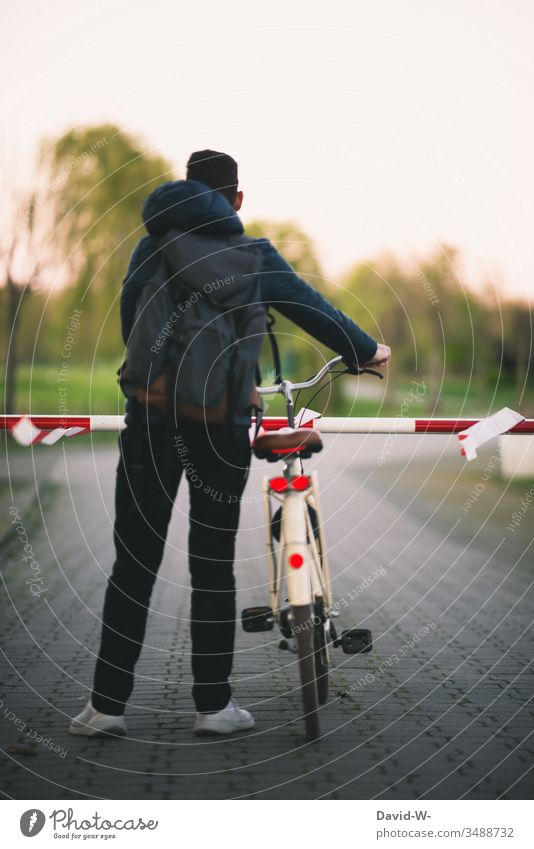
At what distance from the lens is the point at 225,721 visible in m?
4.94

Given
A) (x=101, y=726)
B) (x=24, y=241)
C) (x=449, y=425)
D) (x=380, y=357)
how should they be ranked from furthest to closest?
(x=24, y=241) → (x=449, y=425) → (x=380, y=357) → (x=101, y=726)

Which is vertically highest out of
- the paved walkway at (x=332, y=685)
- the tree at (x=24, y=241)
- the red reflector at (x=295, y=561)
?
the tree at (x=24, y=241)

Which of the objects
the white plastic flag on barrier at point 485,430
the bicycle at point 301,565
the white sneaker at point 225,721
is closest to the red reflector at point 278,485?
the bicycle at point 301,565

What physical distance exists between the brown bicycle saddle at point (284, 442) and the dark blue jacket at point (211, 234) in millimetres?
415

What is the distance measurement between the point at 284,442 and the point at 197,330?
583 mm

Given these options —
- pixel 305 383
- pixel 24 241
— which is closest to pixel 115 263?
pixel 24 241

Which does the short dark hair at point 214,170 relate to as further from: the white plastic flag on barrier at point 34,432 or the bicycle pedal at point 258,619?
the white plastic flag on barrier at point 34,432

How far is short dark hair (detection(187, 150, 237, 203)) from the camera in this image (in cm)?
480

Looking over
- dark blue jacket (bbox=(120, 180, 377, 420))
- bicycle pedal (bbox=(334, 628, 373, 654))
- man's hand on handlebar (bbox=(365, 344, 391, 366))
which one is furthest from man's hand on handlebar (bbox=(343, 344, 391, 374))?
bicycle pedal (bbox=(334, 628, 373, 654))

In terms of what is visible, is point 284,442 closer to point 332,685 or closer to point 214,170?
point 214,170

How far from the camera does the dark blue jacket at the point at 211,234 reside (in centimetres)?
459

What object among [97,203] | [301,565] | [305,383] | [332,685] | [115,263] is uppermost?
[97,203]

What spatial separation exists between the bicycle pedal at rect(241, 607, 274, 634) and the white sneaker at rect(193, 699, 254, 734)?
0.31m
